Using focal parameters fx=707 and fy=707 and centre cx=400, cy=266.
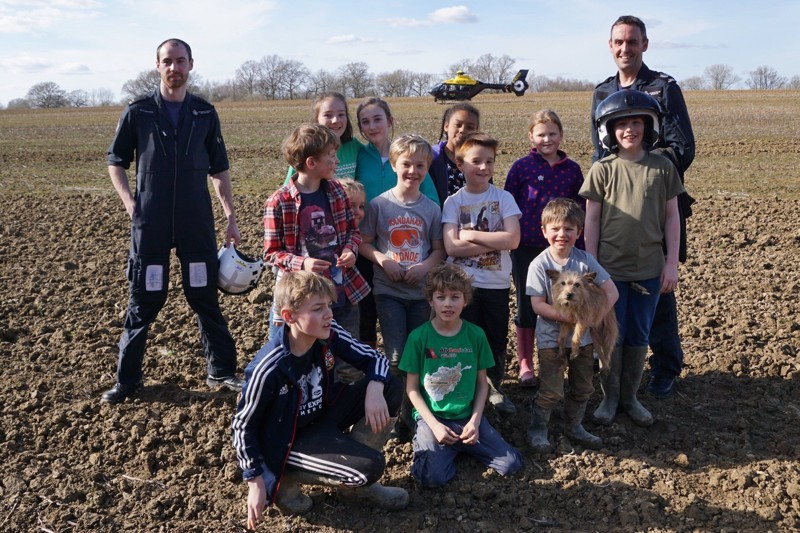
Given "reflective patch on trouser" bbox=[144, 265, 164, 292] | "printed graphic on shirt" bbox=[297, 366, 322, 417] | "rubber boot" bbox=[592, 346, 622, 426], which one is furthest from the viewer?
"reflective patch on trouser" bbox=[144, 265, 164, 292]

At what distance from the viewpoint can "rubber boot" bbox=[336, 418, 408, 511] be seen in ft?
11.5

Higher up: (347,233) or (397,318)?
(347,233)

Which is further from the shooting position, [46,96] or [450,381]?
[46,96]

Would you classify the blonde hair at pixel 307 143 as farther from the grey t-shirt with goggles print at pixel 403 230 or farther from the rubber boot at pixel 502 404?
the rubber boot at pixel 502 404

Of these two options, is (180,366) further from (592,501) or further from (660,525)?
(660,525)

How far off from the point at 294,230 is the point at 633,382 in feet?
7.45

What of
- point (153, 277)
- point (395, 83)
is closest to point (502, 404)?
point (153, 277)

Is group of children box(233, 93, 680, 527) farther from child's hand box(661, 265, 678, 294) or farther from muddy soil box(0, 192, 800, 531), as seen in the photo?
muddy soil box(0, 192, 800, 531)

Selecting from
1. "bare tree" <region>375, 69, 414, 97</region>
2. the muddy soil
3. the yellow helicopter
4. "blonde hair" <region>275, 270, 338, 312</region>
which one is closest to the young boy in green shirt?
the muddy soil

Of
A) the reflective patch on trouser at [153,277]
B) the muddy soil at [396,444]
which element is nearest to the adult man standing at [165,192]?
the reflective patch on trouser at [153,277]

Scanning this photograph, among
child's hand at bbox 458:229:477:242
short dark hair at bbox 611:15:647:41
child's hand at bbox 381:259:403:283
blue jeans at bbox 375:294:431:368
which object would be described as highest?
short dark hair at bbox 611:15:647:41

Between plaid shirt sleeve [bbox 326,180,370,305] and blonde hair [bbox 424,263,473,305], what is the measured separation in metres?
0.48

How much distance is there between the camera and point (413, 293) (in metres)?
4.27

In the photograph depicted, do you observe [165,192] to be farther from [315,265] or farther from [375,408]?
[375,408]
